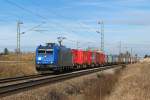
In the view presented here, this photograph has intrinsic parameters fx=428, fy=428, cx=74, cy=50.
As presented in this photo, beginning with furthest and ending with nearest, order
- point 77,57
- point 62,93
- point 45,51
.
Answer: point 77,57
point 45,51
point 62,93

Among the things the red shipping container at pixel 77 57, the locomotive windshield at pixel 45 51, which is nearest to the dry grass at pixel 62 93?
the locomotive windshield at pixel 45 51

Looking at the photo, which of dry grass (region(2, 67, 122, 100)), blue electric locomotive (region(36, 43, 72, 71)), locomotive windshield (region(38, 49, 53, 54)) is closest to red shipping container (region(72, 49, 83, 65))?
blue electric locomotive (region(36, 43, 72, 71))

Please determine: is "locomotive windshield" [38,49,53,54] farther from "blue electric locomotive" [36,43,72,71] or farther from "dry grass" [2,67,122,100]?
"dry grass" [2,67,122,100]

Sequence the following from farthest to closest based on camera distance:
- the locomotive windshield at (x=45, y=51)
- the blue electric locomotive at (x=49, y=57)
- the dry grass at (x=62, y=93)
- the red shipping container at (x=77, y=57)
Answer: the red shipping container at (x=77, y=57)
the locomotive windshield at (x=45, y=51)
the blue electric locomotive at (x=49, y=57)
the dry grass at (x=62, y=93)

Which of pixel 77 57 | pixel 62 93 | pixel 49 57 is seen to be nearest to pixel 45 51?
pixel 49 57

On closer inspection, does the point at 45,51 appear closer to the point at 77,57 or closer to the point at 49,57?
the point at 49,57

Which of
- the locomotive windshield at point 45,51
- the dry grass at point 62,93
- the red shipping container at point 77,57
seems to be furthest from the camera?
the red shipping container at point 77,57

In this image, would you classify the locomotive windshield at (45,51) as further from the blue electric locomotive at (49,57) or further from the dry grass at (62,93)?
the dry grass at (62,93)

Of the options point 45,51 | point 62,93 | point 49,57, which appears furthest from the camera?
point 45,51

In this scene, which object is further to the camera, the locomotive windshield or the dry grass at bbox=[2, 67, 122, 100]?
the locomotive windshield

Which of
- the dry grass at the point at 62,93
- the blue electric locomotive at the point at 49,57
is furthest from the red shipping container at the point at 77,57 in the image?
the dry grass at the point at 62,93

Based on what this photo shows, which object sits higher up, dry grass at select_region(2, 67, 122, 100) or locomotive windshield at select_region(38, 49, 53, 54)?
locomotive windshield at select_region(38, 49, 53, 54)

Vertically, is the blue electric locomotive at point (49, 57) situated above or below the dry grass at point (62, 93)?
above

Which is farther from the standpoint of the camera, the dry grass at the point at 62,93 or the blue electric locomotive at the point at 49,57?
the blue electric locomotive at the point at 49,57
